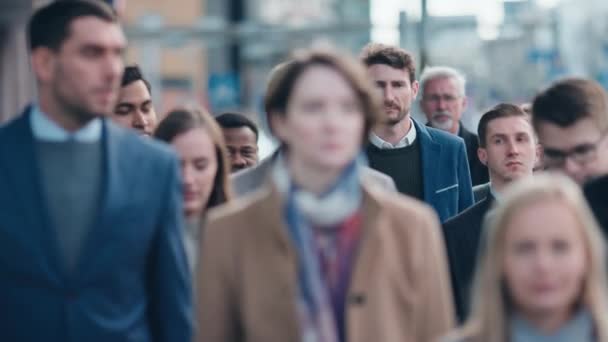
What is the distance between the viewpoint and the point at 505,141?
36.1ft

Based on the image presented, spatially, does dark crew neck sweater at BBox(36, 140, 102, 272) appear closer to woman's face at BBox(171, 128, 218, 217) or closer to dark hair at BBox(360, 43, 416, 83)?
woman's face at BBox(171, 128, 218, 217)

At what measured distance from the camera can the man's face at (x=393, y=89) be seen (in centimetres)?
1098

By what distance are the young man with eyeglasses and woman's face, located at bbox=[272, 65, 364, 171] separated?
1.43m

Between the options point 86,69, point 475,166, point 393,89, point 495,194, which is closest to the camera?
point 86,69

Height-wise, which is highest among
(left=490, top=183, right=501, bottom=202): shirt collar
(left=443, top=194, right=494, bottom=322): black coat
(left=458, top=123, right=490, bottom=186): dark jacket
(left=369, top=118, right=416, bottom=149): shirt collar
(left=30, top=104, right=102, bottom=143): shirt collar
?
(left=30, top=104, right=102, bottom=143): shirt collar

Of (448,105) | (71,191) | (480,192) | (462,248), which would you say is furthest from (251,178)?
(448,105)

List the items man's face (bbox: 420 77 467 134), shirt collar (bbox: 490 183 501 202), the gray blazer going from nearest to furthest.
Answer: shirt collar (bbox: 490 183 501 202) → the gray blazer → man's face (bbox: 420 77 467 134)

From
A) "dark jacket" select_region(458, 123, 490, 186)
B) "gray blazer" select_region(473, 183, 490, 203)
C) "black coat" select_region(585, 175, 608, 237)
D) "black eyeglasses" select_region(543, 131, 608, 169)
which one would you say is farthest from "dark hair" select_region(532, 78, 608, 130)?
"dark jacket" select_region(458, 123, 490, 186)

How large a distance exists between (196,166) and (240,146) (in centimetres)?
242

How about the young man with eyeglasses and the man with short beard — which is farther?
the man with short beard

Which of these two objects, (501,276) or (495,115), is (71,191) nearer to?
(501,276)

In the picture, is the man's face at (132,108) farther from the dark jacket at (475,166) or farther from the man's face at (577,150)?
the dark jacket at (475,166)

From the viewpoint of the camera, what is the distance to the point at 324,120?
6223 mm

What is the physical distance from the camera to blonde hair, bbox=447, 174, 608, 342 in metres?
6.00
